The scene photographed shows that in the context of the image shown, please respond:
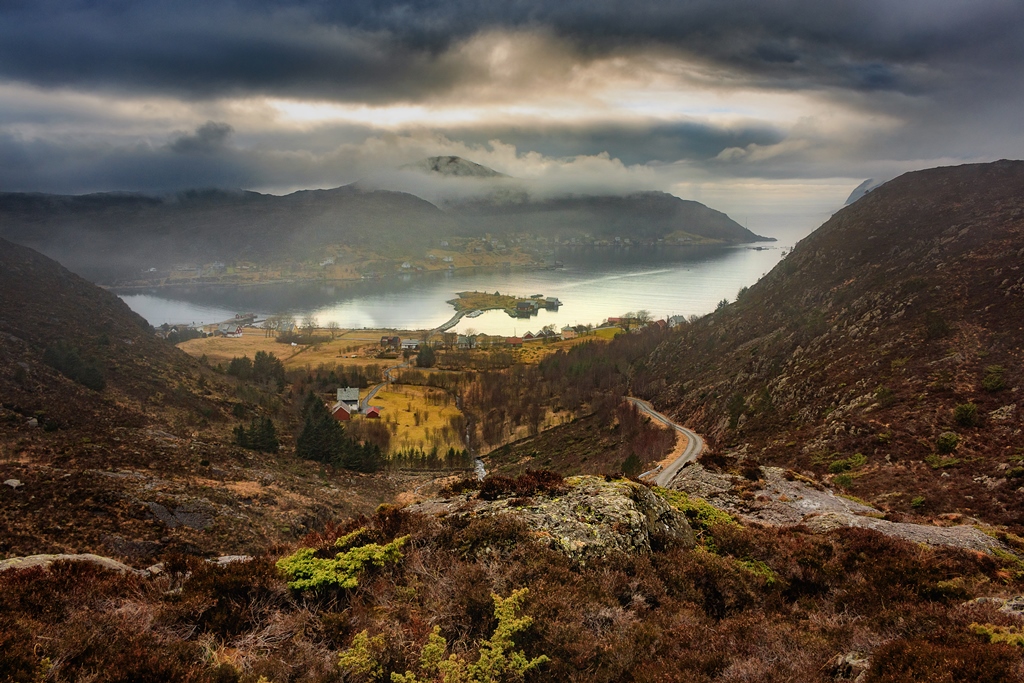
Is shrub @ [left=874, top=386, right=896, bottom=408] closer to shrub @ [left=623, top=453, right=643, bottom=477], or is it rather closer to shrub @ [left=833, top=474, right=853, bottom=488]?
shrub @ [left=833, top=474, right=853, bottom=488]

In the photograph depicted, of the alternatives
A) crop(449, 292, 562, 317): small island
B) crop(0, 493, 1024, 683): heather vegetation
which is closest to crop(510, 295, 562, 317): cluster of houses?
crop(449, 292, 562, 317): small island

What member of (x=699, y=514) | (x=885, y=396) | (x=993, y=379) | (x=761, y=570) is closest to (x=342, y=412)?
(x=885, y=396)

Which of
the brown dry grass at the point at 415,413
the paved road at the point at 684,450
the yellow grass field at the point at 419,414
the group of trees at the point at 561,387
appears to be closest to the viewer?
the paved road at the point at 684,450

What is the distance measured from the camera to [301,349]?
113812 millimetres

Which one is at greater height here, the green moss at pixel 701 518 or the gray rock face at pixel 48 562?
the gray rock face at pixel 48 562

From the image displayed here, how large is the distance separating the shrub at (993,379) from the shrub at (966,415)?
2624 millimetres

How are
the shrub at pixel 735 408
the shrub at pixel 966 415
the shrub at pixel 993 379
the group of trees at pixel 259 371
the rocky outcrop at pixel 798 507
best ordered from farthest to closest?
the group of trees at pixel 259 371 < the shrub at pixel 735 408 < the shrub at pixel 993 379 < the shrub at pixel 966 415 < the rocky outcrop at pixel 798 507

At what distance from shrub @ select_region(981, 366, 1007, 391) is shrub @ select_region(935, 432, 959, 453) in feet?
17.0

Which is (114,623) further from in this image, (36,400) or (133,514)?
(36,400)

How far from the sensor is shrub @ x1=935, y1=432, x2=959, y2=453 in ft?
77.0

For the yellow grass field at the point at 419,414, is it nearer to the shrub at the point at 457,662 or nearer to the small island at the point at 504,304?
the shrub at the point at 457,662

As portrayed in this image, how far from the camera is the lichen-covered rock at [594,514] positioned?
384 inches

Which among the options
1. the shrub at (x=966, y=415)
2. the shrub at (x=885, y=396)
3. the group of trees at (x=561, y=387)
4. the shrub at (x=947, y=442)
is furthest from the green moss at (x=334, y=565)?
the group of trees at (x=561, y=387)

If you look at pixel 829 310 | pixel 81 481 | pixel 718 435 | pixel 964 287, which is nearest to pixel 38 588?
pixel 81 481
